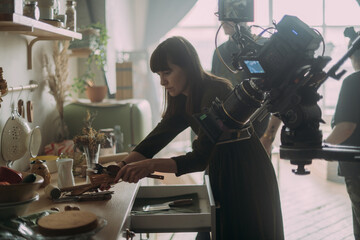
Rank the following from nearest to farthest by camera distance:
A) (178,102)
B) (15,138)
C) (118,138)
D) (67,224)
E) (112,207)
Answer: (67,224)
(112,207)
(15,138)
(178,102)
(118,138)

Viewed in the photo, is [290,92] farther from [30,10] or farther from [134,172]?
[30,10]

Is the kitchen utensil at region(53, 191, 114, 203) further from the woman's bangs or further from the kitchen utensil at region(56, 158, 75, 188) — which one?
the woman's bangs

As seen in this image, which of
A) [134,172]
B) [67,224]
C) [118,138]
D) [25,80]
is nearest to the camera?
[67,224]

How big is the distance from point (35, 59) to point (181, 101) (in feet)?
2.98

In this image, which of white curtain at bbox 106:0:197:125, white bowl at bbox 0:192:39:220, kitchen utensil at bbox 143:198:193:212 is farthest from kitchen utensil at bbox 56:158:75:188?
white curtain at bbox 106:0:197:125

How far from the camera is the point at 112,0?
4.11 meters

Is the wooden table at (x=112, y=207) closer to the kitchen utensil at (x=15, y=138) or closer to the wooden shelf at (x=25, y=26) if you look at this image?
the kitchen utensil at (x=15, y=138)

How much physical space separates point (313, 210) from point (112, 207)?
283 centimetres

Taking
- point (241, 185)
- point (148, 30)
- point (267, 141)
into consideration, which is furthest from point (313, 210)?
point (148, 30)

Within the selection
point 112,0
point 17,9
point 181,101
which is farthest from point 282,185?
point 17,9

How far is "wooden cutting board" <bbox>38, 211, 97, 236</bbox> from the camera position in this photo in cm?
110

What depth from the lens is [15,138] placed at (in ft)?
6.32

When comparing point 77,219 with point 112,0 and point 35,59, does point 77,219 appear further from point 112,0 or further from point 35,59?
point 112,0

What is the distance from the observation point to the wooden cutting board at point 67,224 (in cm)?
110
